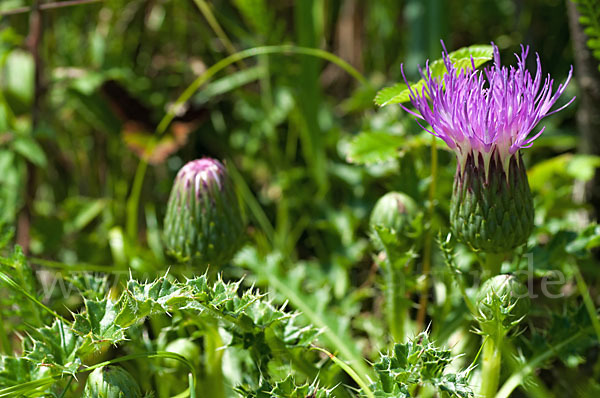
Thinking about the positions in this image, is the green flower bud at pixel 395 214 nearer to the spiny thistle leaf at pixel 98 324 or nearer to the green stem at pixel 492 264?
the green stem at pixel 492 264

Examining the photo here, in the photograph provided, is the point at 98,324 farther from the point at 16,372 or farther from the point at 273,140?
the point at 273,140

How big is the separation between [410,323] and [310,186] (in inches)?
33.8

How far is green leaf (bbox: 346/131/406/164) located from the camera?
188cm

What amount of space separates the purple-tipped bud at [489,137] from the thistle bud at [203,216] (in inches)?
24.1

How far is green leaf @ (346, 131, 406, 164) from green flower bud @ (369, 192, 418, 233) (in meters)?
0.14

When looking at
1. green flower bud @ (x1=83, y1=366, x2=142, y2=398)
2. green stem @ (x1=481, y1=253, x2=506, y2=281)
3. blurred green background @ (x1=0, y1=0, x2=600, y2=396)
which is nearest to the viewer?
green flower bud @ (x1=83, y1=366, x2=142, y2=398)

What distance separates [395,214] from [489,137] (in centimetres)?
49

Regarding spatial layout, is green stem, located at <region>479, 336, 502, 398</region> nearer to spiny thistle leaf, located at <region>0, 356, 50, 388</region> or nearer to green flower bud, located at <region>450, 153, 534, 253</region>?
green flower bud, located at <region>450, 153, 534, 253</region>

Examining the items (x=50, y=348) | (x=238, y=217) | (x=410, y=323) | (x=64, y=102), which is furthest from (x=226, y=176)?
(x=64, y=102)

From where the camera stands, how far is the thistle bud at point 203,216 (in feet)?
5.49

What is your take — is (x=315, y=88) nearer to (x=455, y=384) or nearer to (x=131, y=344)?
(x=131, y=344)

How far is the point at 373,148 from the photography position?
6.34 feet

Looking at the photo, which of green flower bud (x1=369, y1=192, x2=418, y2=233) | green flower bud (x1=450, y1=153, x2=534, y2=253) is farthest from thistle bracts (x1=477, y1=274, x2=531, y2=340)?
green flower bud (x1=369, y1=192, x2=418, y2=233)

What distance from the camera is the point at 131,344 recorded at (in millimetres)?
1641
